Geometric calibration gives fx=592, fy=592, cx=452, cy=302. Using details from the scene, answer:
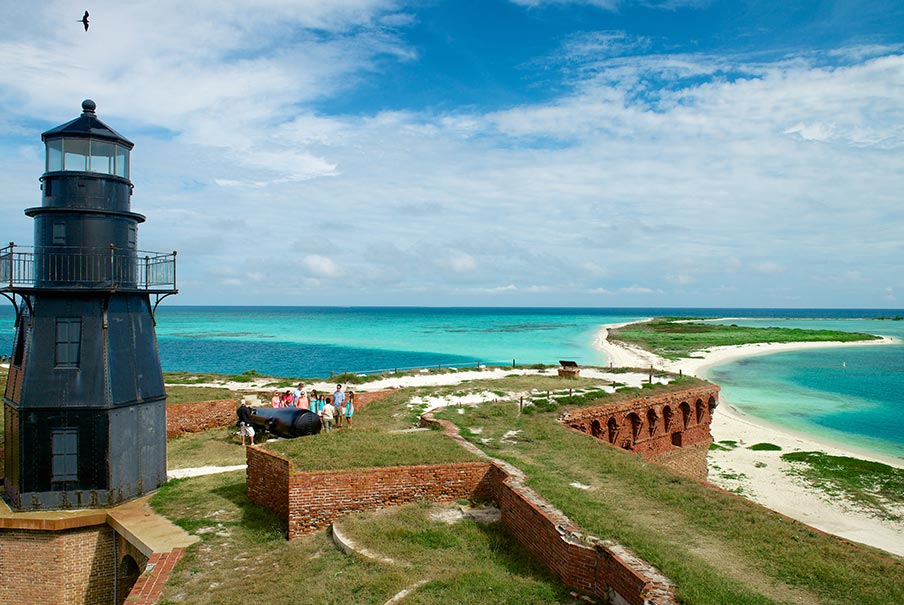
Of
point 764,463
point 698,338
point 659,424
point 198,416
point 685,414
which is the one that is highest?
point 198,416

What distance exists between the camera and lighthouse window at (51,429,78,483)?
1302cm

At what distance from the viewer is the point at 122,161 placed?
13859 mm

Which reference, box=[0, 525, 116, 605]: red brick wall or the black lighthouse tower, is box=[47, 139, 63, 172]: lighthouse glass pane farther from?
box=[0, 525, 116, 605]: red brick wall

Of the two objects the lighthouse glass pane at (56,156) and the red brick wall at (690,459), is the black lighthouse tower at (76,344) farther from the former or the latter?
the red brick wall at (690,459)

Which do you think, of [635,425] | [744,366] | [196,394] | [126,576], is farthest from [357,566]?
[744,366]

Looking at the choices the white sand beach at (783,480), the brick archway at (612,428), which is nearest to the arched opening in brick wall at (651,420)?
the brick archway at (612,428)

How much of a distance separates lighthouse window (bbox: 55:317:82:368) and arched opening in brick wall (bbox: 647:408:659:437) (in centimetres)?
1880

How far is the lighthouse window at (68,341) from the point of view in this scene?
13.2 m

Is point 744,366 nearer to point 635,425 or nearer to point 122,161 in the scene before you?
point 635,425

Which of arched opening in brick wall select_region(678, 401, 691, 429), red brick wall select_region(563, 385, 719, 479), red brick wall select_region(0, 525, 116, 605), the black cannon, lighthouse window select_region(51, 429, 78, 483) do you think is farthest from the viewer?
arched opening in brick wall select_region(678, 401, 691, 429)

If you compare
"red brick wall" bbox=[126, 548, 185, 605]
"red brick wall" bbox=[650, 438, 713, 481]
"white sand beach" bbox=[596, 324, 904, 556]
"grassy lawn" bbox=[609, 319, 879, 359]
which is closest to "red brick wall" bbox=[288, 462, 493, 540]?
"red brick wall" bbox=[126, 548, 185, 605]

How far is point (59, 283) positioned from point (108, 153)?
124 inches

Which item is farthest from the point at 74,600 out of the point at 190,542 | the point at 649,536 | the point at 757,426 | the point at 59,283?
the point at 757,426

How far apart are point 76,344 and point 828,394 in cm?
5482
